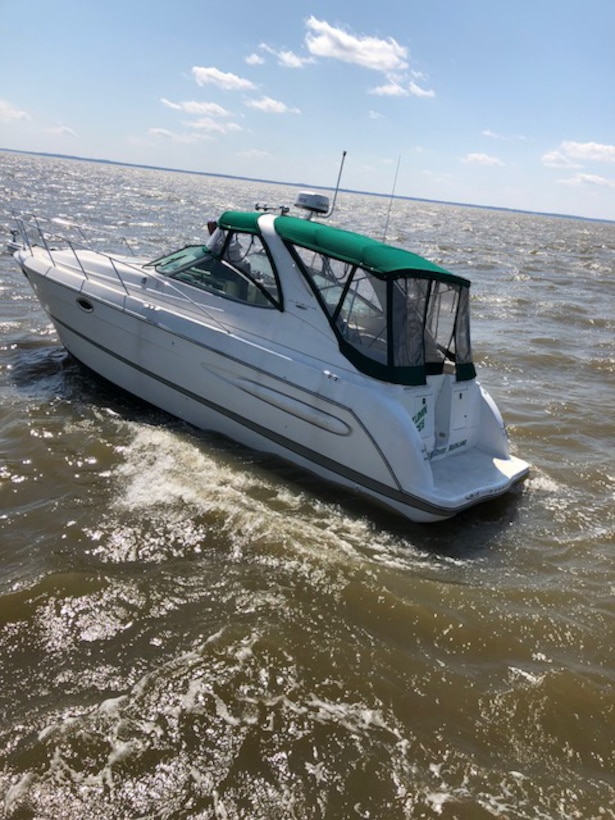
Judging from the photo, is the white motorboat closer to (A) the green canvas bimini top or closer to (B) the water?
(A) the green canvas bimini top

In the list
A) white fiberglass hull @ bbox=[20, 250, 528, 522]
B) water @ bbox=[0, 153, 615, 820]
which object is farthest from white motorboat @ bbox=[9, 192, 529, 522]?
water @ bbox=[0, 153, 615, 820]

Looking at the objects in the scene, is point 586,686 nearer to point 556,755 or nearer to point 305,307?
point 556,755

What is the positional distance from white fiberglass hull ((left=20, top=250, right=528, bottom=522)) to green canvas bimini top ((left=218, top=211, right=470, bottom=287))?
1042 mm

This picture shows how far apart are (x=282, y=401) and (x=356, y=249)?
5.29 feet

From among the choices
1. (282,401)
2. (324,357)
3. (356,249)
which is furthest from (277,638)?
(356,249)

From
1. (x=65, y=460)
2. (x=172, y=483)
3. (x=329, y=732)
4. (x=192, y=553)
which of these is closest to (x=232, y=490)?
(x=172, y=483)

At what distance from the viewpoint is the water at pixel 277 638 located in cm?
300

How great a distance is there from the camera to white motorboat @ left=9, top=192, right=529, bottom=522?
5.59 meters

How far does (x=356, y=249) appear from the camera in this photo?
5.85 m

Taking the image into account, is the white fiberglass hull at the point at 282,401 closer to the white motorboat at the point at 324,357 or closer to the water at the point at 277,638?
the white motorboat at the point at 324,357

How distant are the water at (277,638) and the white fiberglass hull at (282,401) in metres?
0.29

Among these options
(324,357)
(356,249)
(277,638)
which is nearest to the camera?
(277,638)

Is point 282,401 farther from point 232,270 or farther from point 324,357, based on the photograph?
point 232,270

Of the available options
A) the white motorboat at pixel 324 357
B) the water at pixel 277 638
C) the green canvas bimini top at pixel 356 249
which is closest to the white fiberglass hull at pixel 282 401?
the white motorboat at pixel 324 357
